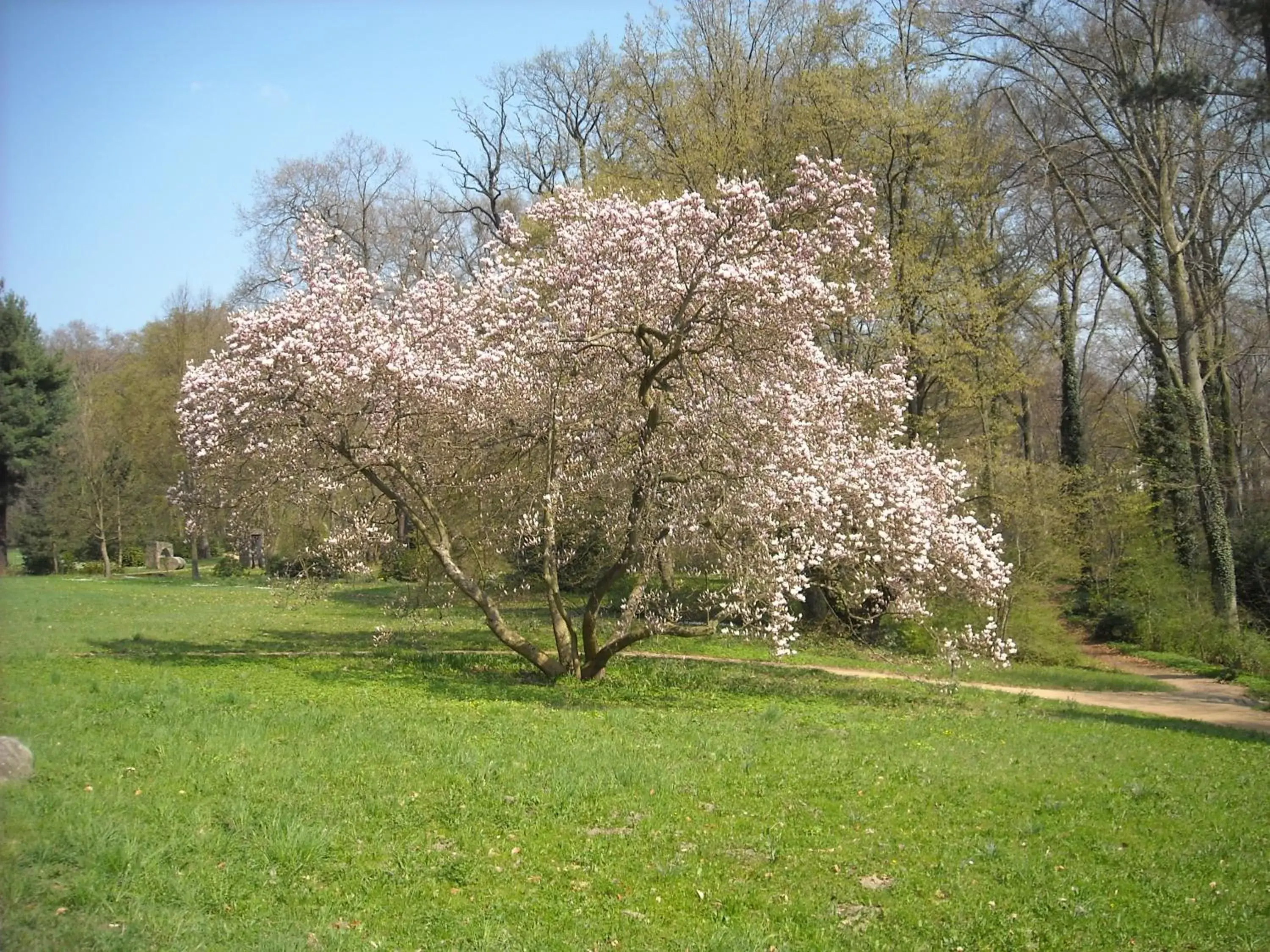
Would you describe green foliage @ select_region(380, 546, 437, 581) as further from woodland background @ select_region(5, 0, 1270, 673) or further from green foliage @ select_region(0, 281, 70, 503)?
green foliage @ select_region(0, 281, 70, 503)

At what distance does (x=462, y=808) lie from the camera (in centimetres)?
721

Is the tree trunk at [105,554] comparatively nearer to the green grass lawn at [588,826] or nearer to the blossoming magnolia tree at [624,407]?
the blossoming magnolia tree at [624,407]

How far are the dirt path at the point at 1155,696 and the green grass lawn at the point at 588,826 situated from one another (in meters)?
3.48

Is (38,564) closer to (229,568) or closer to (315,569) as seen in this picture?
(229,568)

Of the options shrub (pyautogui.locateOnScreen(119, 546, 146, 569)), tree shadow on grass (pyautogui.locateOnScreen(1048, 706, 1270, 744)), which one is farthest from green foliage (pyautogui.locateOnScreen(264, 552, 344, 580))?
shrub (pyautogui.locateOnScreen(119, 546, 146, 569))

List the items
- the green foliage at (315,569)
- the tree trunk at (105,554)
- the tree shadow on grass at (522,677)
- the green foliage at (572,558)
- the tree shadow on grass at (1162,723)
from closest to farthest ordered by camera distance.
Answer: the tree shadow on grass at (522,677) < the tree shadow on grass at (1162,723) < the green foliage at (315,569) < the green foliage at (572,558) < the tree trunk at (105,554)

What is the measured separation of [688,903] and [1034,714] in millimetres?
10164

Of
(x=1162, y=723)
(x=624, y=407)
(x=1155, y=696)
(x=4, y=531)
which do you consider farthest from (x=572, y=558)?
(x=4, y=531)

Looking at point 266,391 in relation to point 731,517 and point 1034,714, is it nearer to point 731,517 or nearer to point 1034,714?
point 731,517

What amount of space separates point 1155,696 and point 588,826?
49.4 feet

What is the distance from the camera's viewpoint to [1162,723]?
47.9 feet

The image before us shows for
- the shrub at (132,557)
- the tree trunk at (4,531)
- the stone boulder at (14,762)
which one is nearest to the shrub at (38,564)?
the tree trunk at (4,531)

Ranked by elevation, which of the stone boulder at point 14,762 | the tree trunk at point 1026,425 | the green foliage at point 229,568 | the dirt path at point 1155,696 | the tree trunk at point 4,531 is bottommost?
the dirt path at point 1155,696

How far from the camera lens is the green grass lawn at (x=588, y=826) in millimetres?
5398
